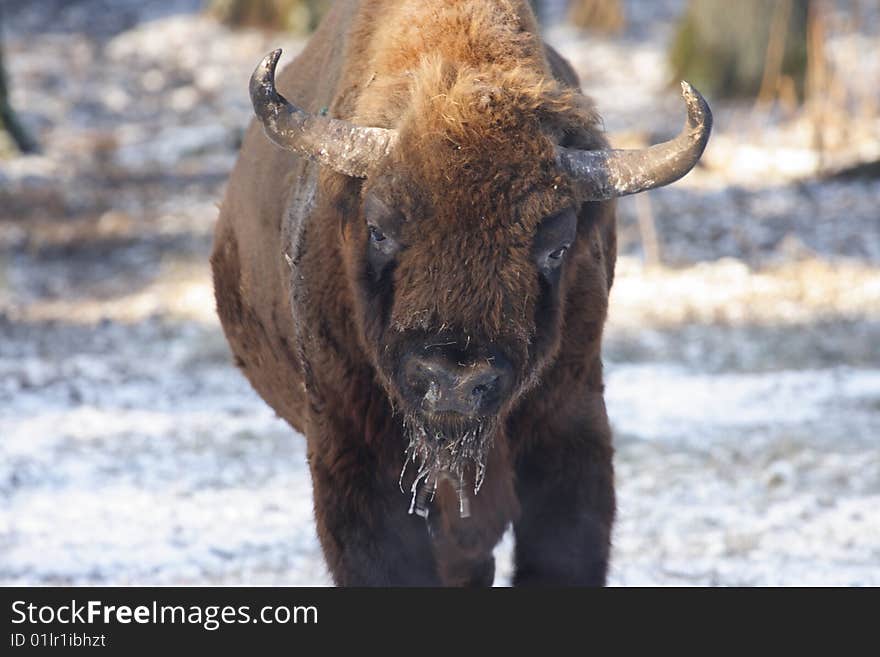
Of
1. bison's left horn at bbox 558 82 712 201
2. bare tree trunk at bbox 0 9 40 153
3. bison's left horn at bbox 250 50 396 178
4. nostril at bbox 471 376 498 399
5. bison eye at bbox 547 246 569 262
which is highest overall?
bare tree trunk at bbox 0 9 40 153

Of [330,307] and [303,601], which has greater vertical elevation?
[330,307]

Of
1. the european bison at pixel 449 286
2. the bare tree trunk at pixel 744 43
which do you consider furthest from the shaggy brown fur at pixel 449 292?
the bare tree trunk at pixel 744 43

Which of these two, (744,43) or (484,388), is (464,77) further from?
(744,43)

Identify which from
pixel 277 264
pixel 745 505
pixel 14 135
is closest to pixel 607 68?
pixel 14 135

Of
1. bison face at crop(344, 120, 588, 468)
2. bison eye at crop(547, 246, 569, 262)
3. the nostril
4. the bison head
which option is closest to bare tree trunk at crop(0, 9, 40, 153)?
the bison head

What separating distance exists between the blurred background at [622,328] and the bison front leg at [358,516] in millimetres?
2014

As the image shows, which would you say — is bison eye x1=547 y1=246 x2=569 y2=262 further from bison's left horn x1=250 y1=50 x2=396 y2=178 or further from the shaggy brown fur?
bison's left horn x1=250 y1=50 x2=396 y2=178

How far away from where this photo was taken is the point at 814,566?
6137 mm

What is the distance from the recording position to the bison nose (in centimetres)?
352

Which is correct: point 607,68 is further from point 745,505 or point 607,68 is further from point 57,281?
point 745,505

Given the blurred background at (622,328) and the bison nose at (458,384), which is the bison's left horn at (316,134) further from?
the blurred background at (622,328)

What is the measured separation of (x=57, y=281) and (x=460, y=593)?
758 centimetres

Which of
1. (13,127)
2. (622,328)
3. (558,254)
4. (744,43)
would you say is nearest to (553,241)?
(558,254)

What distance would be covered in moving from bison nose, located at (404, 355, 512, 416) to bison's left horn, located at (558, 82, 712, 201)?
27.0 inches
